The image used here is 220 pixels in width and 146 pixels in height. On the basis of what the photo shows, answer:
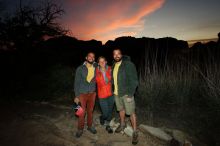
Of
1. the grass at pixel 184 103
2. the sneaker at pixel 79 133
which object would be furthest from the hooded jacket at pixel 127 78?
the grass at pixel 184 103

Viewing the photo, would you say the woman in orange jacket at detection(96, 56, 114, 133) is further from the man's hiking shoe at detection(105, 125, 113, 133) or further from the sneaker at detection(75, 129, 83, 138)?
the sneaker at detection(75, 129, 83, 138)

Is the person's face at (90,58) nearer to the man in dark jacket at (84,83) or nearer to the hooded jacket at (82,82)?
the man in dark jacket at (84,83)

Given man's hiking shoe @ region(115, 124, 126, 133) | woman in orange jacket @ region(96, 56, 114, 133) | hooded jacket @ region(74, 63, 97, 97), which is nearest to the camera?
hooded jacket @ region(74, 63, 97, 97)

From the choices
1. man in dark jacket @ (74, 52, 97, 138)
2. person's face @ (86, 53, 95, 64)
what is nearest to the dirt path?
man in dark jacket @ (74, 52, 97, 138)

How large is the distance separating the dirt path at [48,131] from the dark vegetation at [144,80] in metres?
1.49

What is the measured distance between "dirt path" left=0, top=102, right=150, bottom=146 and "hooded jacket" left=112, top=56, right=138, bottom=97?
1.19 meters

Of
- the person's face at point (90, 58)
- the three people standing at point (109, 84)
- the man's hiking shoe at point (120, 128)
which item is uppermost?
the person's face at point (90, 58)

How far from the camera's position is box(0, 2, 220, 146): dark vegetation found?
6.09 metres

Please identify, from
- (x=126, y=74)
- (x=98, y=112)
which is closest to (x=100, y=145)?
(x=126, y=74)

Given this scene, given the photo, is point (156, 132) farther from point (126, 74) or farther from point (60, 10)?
point (60, 10)

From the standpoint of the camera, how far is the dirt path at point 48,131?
180 inches

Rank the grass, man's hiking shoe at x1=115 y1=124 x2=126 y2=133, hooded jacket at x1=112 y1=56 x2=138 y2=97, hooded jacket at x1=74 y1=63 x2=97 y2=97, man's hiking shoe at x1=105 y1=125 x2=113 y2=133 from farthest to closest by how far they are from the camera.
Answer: the grass → man's hiking shoe at x1=105 y1=125 x2=113 y2=133 → man's hiking shoe at x1=115 y1=124 x2=126 y2=133 → hooded jacket at x1=74 y1=63 x2=97 y2=97 → hooded jacket at x1=112 y1=56 x2=138 y2=97

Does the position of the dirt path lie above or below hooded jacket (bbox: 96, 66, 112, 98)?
below

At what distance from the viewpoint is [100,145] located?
452 cm
